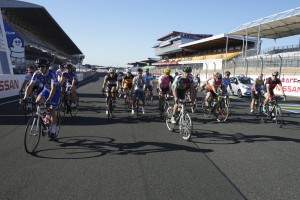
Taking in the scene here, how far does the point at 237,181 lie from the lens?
188 inches

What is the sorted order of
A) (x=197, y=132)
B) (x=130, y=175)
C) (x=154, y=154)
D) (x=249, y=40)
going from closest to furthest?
(x=130, y=175) → (x=154, y=154) → (x=197, y=132) → (x=249, y=40)

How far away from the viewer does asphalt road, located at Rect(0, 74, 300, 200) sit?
430 cm

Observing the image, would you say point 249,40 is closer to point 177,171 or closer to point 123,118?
point 123,118

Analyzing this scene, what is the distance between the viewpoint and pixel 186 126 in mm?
7645

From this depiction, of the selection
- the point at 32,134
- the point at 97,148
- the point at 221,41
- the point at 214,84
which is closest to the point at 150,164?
the point at 97,148

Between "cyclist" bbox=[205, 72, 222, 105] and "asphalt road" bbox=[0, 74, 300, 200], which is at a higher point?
"cyclist" bbox=[205, 72, 222, 105]

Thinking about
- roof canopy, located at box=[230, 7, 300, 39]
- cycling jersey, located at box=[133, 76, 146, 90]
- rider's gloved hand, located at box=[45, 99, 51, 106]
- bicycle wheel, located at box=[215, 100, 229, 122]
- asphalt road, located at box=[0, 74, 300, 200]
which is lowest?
asphalt road, located at box=[0, 74, 300, 200]

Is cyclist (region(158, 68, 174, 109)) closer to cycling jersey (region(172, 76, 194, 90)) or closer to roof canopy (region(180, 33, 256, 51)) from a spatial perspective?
cycling jersey (region(172, 76, 194, 90))

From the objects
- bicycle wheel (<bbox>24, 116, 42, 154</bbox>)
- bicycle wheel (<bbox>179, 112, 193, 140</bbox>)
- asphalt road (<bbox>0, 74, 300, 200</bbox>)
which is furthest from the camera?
bicycle wheel (<bbox>179, 112, 193, 140</bbox>)

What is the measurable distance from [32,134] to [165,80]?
6.23 meters

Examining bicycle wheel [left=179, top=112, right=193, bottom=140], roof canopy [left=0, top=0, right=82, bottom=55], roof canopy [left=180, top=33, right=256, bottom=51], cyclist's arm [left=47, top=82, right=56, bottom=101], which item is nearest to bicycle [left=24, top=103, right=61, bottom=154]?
cyclist's arm [left=47, top=82, right=56, bottom=101]

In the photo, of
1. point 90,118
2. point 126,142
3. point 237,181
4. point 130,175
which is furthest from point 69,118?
point 237,181

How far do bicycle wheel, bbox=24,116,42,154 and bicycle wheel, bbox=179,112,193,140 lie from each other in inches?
138

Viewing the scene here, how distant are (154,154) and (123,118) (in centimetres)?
514
